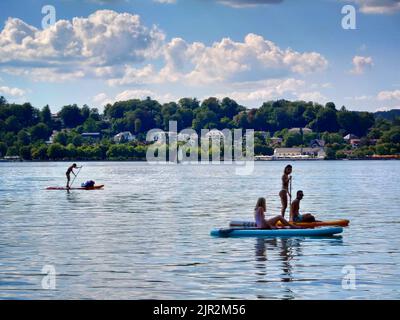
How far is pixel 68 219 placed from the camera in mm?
49812

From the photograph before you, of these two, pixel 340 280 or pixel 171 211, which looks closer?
pixel 340 280

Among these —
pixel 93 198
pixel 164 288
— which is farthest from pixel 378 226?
pixel 93 198

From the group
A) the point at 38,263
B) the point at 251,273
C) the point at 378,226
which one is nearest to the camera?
the point at 251,273

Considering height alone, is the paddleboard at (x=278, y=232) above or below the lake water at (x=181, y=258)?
above

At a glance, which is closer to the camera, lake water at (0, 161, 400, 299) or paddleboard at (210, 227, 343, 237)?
lake water at (0, 161, 400, 299)

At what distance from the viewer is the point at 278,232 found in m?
36.5

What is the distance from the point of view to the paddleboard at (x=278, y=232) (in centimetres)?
3653

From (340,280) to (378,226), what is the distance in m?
18.7

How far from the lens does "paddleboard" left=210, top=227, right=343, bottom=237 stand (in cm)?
3653

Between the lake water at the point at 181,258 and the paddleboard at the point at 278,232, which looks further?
the paddleboard at the point at 278,232

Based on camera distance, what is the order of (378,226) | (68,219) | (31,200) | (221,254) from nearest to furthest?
(221,254)
(378,226)
(68,219)
(31,200)

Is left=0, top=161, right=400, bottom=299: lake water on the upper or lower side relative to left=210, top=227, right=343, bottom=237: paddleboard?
lower

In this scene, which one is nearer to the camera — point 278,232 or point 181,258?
point 181,258
